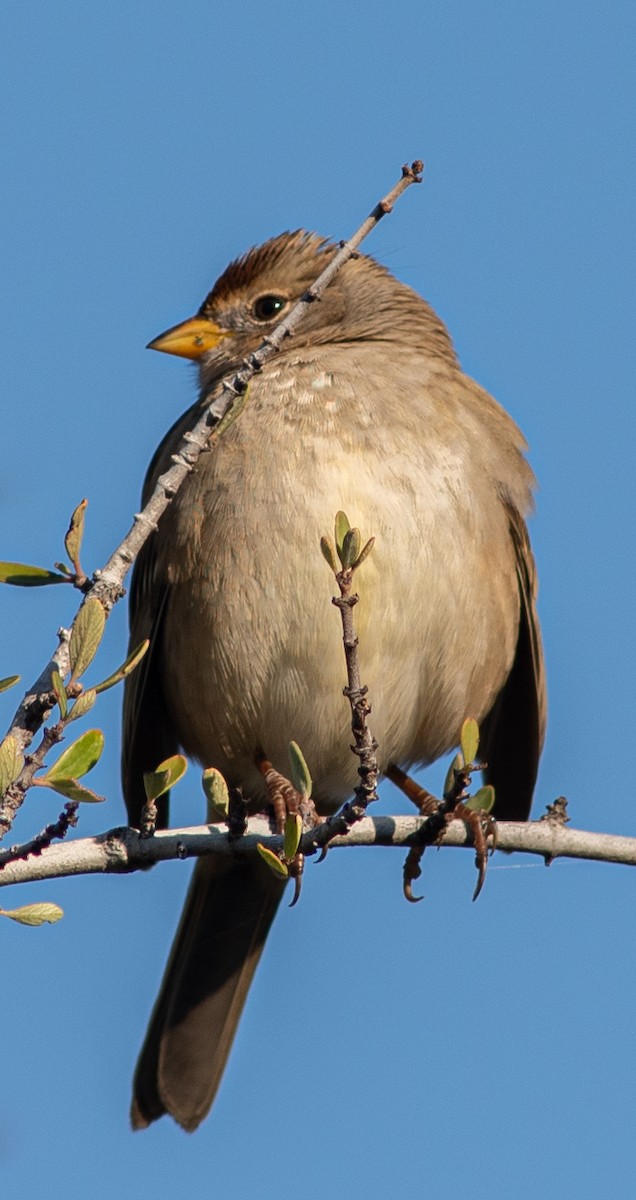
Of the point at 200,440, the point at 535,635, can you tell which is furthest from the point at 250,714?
the point at 200,440

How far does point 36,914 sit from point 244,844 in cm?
89

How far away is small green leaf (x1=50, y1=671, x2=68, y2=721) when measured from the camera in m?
3.02

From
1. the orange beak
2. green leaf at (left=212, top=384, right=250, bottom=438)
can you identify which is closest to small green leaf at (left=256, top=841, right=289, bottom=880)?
green leaf at (left=212, top=384, right=250, bottom=438)

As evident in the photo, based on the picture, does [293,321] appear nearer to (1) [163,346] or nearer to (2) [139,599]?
(2) [139,599]

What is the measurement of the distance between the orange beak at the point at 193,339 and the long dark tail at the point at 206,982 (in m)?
2.02

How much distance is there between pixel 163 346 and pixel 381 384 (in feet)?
4.41

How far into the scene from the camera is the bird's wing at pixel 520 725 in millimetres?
5660

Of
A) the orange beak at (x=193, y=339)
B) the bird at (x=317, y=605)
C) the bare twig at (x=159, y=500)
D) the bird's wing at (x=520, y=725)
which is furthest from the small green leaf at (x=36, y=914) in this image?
the orange beak at (x=193, y=339)

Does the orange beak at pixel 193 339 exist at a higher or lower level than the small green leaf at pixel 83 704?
higher

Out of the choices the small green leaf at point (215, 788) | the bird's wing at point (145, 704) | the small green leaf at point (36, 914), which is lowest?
the small green leaf at point (36, 914)

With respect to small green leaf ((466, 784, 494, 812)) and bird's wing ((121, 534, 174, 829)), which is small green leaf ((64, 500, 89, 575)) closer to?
small green leaf ((466, 784, 494, 812))

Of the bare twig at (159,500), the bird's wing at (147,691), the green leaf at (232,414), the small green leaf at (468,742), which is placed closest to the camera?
the bare twig at (159,500)

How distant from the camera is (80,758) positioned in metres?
3.07

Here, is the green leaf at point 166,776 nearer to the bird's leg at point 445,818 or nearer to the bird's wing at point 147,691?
the bird's leg at point 445,818
